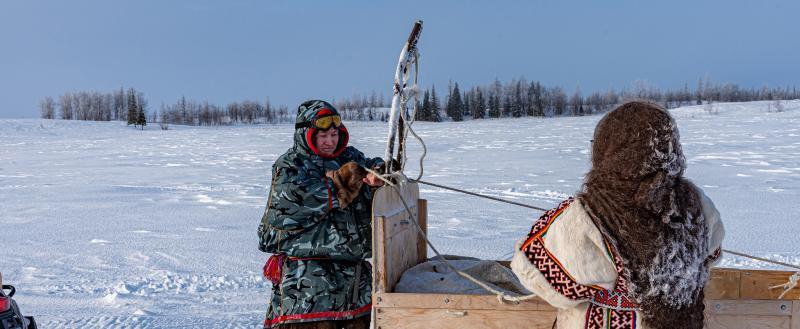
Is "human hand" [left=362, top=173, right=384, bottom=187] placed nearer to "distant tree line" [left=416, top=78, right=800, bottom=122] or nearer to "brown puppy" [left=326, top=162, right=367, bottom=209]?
"brown puppy" [left=326, top=162, right=367, bottom=209]

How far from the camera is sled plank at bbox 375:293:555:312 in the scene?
Result: 1.99 meters

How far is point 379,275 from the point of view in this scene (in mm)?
2080

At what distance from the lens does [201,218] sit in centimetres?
773

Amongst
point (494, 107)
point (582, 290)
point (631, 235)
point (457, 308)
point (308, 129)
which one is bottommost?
point (457, 308)

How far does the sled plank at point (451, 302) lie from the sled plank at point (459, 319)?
14 millimetres

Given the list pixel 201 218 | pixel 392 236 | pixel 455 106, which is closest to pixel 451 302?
pixel 392 236

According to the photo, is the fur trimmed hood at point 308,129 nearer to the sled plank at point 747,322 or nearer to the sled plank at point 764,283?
the sled plank at point 747,322

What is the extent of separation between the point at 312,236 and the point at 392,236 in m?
0.29

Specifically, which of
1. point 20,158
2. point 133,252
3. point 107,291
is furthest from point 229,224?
point 20,158

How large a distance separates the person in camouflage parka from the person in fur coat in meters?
0.83

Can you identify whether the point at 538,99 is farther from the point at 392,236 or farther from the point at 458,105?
the point at 392,236

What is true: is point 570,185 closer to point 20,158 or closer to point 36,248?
point 36,248

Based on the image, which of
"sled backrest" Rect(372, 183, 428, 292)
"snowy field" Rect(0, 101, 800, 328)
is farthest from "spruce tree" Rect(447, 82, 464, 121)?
"sled backrest" Rect(372, 183, 428, 292)

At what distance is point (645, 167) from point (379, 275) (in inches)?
37.3
